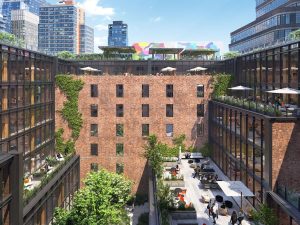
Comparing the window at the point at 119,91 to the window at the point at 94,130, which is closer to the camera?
the window at the point at 119,91

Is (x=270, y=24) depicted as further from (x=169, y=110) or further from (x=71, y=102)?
(x=71, y=102)

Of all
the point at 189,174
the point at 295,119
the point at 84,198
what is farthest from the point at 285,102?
the point at 84,198

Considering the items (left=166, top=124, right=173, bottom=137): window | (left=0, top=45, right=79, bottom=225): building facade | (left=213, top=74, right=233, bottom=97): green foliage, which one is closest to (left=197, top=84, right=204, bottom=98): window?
(left=213, top=74, right=233, bottom=97): green foliage

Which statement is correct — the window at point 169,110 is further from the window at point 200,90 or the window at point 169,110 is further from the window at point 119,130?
the window at point 119,130

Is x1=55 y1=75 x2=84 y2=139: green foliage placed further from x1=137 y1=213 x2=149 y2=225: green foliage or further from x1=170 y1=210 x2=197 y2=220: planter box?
x1=170 y1=210 x2=197 y2=220: planter box

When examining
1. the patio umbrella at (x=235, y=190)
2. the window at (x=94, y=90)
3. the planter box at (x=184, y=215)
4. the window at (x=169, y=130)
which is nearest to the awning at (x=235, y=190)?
the patio umbrella at (x=235, y=190)
